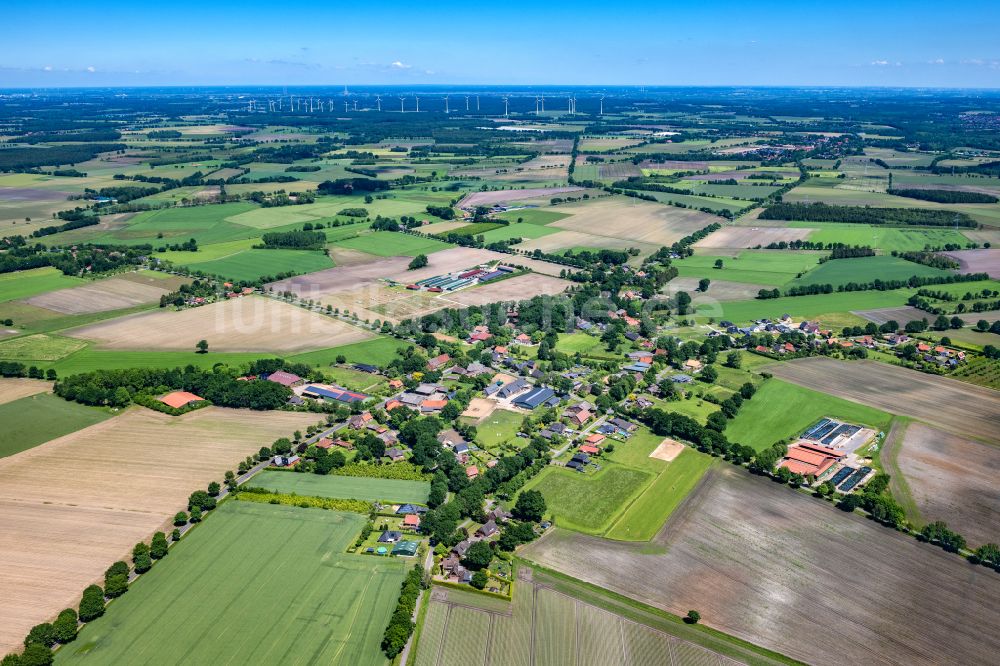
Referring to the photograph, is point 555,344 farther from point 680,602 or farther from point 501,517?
point 680,602

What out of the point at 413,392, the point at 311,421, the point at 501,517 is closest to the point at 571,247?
the point at 413,392

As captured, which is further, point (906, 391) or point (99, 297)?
point (99, 297)

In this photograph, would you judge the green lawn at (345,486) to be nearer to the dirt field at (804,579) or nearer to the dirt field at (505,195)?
the dirt field at (804,579)

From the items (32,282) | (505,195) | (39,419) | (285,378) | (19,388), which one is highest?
(505,195)

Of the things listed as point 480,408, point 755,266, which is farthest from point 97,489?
point 755,266

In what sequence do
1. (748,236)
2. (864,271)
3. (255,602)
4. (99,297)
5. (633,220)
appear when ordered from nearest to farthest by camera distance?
(255,602) → (99,297) → (864,271) → (748,236) → (633,220)

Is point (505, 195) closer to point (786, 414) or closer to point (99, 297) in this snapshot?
point (99, 297)

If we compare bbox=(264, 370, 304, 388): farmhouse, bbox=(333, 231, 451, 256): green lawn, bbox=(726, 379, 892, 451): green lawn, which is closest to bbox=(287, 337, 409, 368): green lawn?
bbox=(264, 370, 304, 388): farmhouse

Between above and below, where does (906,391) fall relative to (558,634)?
above
